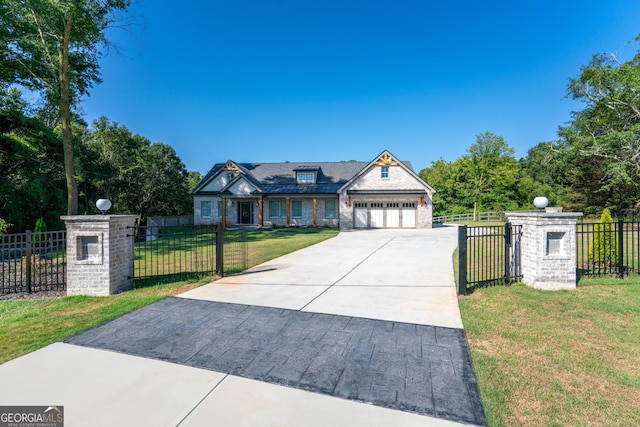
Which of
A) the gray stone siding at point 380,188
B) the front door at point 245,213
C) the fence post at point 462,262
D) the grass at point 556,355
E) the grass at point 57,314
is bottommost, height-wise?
the grass at point 556,355

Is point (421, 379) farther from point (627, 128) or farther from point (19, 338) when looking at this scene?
point (627, 128)

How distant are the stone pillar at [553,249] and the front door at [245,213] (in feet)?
75.4

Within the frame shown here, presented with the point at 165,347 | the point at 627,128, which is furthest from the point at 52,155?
the point at 627,128

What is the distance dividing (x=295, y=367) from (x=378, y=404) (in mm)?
1004

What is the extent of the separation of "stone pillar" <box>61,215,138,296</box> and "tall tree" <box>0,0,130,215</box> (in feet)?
26.6

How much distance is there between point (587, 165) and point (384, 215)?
20191 mm

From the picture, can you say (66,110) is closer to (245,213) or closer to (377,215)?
(245,213)

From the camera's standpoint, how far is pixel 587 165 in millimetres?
27594

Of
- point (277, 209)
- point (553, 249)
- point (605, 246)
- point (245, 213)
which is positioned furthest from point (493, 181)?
point (553, 249)

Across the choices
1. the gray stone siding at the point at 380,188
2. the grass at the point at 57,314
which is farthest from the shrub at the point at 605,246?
the gray stone siding at the point at 380,188

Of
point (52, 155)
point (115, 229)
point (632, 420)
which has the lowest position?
point (632, 420)

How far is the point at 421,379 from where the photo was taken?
10.1ft

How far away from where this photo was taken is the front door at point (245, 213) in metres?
26.8

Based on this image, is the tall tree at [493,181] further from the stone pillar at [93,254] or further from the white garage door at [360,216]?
the stone pillar at [93,254]
